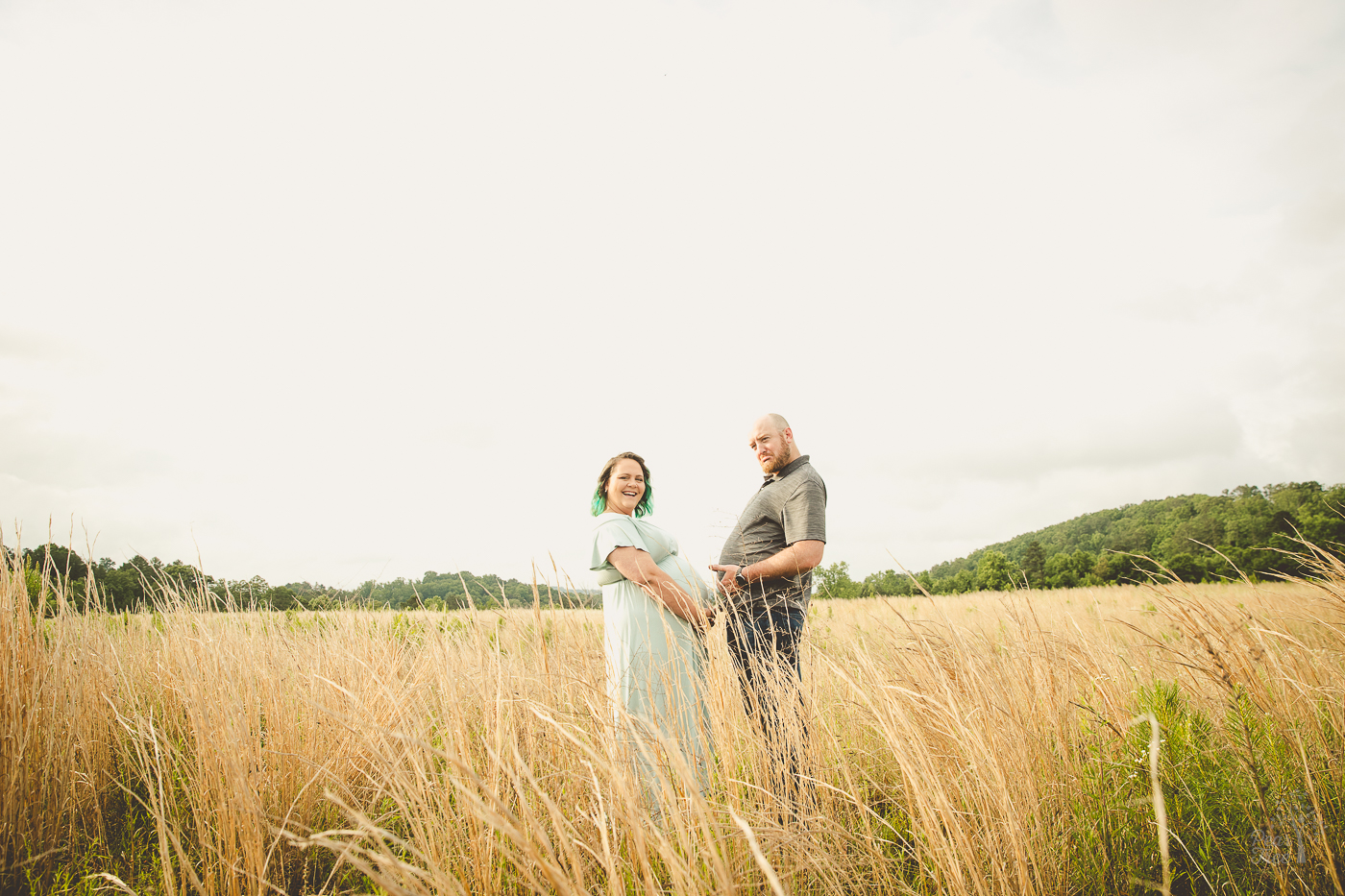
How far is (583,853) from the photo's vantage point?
187 cm

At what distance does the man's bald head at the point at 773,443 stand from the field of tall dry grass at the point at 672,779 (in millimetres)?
1146

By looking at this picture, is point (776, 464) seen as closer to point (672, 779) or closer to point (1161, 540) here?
point (672, 779)

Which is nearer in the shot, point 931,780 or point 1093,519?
point 931,780

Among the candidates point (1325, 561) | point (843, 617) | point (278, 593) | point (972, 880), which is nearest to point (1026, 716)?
point (972, 880)

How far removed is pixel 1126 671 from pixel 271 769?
5.32 metres

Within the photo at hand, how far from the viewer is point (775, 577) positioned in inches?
124

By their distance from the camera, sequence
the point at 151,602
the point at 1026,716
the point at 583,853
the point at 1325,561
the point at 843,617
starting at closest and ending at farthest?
the point at 583,853, the point at 1026,716, the point at 1325,561, the point at 151,602, the point at 843,617

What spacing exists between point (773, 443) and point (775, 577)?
81 centimetres

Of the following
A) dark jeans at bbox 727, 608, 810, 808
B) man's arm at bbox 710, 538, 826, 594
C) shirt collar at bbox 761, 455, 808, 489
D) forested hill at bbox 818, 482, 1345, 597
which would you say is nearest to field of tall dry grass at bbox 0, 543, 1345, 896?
dark jeans at bbox 727, 608, 810, 808

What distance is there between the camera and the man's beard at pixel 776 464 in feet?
11.4

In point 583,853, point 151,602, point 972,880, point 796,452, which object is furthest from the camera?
point 151,602

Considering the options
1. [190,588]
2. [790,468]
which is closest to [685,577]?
[790,468]

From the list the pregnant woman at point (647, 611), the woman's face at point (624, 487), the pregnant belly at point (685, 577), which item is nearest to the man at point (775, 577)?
the pregnant belly at point (685, 577)

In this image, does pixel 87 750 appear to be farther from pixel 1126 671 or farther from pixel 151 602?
pixel 1126 671
